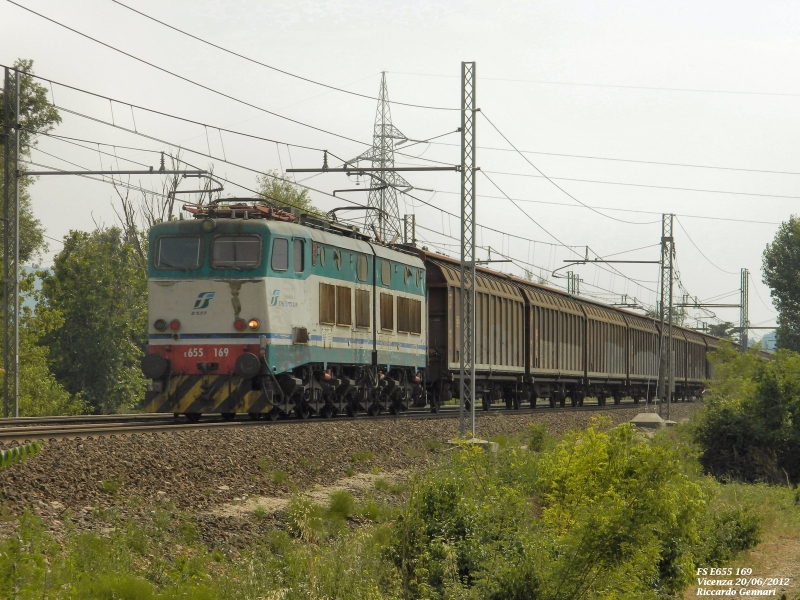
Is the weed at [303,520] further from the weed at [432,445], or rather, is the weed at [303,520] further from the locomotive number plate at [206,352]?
the locomotive number plate at [206,352]

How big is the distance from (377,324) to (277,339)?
15.9 feet

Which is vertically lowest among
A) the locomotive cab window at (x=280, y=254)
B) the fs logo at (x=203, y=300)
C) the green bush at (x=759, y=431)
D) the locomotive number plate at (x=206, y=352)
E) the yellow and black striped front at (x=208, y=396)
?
the green bush at (x=759, y=431)

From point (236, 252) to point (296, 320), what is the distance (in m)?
1.76

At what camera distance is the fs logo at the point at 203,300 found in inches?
747

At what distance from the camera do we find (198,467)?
41.8 feet

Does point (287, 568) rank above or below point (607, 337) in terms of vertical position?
below

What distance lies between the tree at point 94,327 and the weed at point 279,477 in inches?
1166

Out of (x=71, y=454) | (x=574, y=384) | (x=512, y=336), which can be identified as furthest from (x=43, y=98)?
(x=71, y=454)

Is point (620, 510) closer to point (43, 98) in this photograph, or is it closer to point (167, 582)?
point (167, 582)

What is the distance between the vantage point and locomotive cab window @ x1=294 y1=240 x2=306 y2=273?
63.7 ft

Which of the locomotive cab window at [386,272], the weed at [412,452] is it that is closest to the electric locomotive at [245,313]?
the locomotive cab window at [386,272]

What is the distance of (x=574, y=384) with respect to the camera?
39.9 metres

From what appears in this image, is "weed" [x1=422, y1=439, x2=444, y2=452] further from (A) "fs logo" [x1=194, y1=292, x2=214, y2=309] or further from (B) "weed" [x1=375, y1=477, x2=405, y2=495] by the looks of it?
(A) "fs logo" [x1=194, y1=292, x2=214, y2=309]

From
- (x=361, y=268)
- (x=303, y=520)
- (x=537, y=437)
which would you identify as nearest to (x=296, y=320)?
(x=361, y=268)
